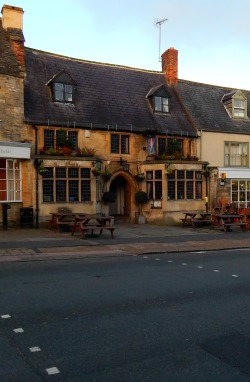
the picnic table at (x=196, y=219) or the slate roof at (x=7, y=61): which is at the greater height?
the slate roof at (x=7, y=61)

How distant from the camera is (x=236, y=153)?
27.9 metres

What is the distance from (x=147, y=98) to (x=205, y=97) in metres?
5.25

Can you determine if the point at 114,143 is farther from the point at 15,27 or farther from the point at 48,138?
the point at 15,27

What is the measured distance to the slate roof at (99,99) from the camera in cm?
2183

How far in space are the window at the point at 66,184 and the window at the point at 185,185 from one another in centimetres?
518

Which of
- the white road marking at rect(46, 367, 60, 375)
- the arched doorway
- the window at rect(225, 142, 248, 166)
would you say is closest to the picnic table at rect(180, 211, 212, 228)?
the arched doorway

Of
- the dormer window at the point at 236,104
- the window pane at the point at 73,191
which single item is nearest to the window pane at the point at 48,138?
the window pane at the point at 73,191

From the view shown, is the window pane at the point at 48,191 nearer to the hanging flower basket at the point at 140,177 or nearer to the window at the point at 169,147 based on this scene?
the hanging flower basket at the point at 140,177

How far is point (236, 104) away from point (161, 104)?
6.57 meters

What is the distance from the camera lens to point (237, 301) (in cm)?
703

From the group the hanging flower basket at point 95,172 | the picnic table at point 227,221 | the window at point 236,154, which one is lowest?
the picnic table at point 227,221

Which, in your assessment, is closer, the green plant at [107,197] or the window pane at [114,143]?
the green plant at [107,197]

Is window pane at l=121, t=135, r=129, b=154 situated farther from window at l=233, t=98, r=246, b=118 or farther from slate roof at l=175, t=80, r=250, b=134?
window at l=233, t=98, r=246, b=118

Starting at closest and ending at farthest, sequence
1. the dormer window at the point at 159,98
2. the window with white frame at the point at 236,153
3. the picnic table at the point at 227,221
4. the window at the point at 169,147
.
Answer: the picnic table at the point at 227,221 < the window at the point at 169,147 < the dormer window at the point at 159,98 < the window with white frame at the point at 236,153
